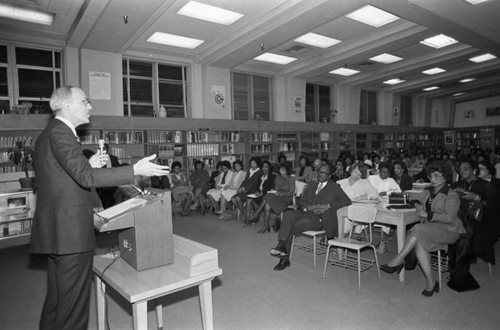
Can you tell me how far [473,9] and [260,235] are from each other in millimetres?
5877

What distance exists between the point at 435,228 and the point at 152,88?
7.84m

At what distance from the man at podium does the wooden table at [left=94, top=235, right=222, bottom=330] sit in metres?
0.20

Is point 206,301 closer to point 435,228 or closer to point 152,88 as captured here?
point 435,228

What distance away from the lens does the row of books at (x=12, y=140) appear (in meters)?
6.66

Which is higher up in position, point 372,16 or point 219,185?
point 372,16

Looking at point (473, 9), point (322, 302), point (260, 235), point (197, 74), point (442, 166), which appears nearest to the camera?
point (322, 302)

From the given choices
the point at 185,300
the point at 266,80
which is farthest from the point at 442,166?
the point at 266,80

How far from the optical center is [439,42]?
9.30m

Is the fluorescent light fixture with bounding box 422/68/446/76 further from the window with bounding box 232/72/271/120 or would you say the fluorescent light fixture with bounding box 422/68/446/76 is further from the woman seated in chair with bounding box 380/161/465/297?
the woman seated in chair with bounding box 380/161/465/297

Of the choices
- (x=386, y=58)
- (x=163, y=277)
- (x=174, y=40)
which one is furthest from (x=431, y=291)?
(x=386, y=58)

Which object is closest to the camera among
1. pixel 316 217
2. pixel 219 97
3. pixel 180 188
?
pixel 316 217

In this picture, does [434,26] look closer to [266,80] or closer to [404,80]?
[266,80]

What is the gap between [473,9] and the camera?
6352 mm

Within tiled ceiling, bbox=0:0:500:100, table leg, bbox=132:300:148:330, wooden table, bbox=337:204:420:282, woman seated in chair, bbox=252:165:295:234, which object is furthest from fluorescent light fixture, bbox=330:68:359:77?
table leg, bbox=132:300:148:330
